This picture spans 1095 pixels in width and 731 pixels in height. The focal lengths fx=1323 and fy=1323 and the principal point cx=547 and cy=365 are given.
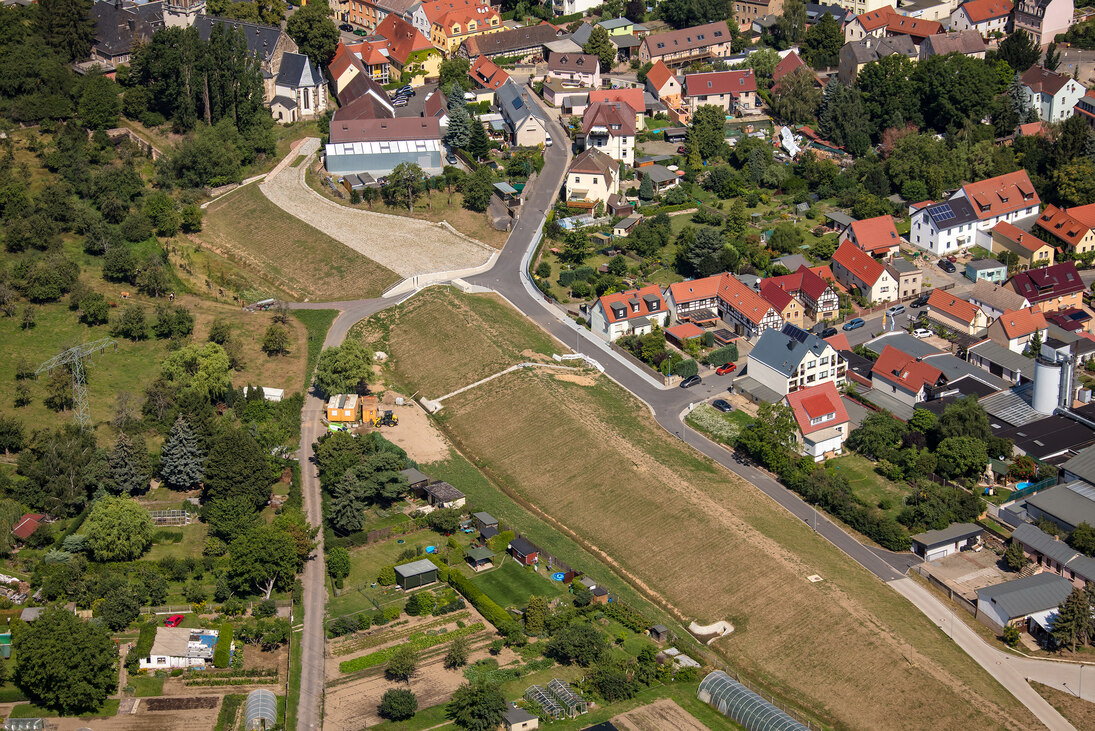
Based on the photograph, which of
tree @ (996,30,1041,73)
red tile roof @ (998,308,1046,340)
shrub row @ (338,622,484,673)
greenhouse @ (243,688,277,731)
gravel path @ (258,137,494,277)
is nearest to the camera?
greenhouse @ (243,688,277,731)

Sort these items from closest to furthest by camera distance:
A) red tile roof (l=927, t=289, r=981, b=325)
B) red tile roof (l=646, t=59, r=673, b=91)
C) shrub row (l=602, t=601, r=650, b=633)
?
shrub row (l=602, t=601, r=650, b=633) → red tile roof (l=927, t=289, r=981, b=325) → red tile roof (l=646, t=59, r=673, b=91)

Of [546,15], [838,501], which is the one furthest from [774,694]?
[546,15]

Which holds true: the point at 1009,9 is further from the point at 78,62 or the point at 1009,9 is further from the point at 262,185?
the point at 78,62

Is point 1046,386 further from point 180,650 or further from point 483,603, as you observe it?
point 180,650

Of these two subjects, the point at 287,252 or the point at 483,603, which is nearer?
the point at 483,603

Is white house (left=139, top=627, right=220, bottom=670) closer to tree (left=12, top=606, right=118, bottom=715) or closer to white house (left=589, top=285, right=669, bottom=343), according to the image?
tree (left=12, top=606, right=118, bottom=715)

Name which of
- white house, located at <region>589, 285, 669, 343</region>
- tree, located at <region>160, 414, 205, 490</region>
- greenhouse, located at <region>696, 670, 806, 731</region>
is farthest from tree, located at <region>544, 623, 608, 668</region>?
white house, located at <region>589, 285, 669, 343</region>

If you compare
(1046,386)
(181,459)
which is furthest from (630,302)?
(181,459)
